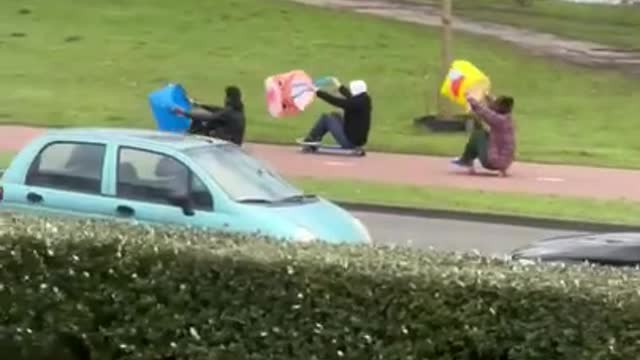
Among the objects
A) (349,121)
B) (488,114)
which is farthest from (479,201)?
(349,121)

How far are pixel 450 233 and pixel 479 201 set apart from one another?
99.4 inches

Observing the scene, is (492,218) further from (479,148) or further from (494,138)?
(479,148)

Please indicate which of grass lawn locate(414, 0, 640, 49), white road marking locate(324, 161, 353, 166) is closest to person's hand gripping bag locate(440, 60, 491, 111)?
white road marking locate(324, 161, 353, 166)

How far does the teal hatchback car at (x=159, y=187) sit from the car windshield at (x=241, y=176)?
0.04 feet

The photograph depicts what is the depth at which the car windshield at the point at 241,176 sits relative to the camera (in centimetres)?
1293

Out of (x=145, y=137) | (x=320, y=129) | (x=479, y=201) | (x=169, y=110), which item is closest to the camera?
(x=145, y=137)

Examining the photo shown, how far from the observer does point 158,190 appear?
1283 cm

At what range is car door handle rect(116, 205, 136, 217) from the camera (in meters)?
12.6

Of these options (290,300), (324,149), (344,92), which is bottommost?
(324,149)

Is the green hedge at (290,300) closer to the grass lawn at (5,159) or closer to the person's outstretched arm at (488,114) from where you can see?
the grass lawn at (5,159)

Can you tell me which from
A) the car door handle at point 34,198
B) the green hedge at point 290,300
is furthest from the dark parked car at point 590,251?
the car door handle at point 34,198

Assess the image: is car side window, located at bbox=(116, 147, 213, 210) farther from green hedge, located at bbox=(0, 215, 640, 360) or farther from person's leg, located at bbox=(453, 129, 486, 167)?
person's leg, located at bbox=(453, 129, 486, 167)

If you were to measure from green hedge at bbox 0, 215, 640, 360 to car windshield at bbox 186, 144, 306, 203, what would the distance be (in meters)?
5.01

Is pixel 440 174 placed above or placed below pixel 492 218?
below
